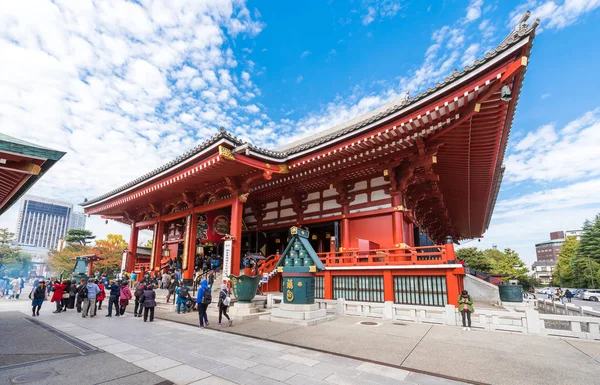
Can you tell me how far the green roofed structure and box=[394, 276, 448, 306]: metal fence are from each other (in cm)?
1206

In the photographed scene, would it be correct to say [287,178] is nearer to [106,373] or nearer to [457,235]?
[106,373]

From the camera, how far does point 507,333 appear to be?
30.0ft

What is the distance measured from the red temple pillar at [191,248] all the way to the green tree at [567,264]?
72605mm

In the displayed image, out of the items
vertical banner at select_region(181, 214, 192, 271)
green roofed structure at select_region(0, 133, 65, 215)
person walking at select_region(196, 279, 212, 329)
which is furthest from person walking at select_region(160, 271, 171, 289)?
green roofed structure at select_region(0, 133, 65, 215)

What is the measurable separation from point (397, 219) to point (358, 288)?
12.0 ft

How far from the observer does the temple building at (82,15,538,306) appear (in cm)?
1020

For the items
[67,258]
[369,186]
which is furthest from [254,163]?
[67,258]

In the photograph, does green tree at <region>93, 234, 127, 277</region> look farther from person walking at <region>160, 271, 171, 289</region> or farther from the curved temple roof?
the curved temple roof

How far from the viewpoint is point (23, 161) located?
7.91 meters

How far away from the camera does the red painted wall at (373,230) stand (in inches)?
572

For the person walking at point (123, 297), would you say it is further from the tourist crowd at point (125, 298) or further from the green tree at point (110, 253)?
the green tree at point (110, 253)

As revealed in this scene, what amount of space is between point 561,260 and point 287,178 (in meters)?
79.4

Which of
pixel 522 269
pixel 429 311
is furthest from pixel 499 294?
pixel 522 269

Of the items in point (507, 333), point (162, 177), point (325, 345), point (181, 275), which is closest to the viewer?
point (325, 345)
